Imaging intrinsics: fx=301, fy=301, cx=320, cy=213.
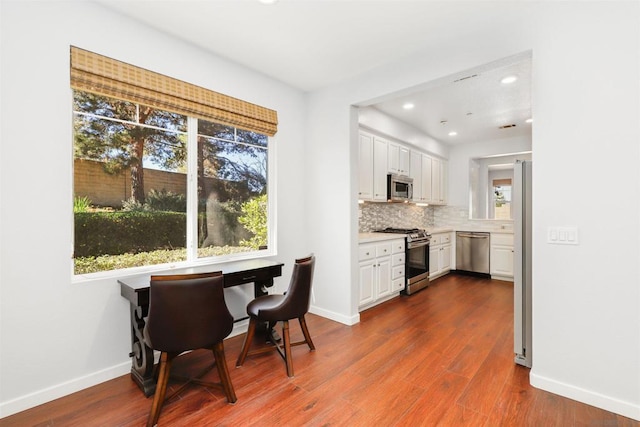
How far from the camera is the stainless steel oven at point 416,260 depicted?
4.52 metres

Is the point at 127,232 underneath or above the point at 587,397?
above

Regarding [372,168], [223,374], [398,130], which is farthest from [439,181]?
[223,374]

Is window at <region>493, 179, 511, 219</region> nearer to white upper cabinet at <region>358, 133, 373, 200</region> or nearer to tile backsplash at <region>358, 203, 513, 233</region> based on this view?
tile backsplash at <region>358, 203, 513, 233</region>

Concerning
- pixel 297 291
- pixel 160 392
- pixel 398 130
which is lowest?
pixel 160 392

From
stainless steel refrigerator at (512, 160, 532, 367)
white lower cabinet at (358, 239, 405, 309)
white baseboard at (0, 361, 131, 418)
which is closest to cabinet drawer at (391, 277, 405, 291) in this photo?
white lower cabinet at (358, 239, 405, 309)

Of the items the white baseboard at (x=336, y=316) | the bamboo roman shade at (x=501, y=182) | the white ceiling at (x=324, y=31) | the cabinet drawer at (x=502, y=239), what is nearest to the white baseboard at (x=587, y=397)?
the white baseboard at (x=336, y=316)

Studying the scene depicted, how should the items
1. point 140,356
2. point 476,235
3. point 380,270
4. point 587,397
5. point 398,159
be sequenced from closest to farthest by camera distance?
point 587,397
point 140,356
point 380,270
point 398,159
point 476,235

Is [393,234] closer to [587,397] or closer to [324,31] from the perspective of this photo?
[587,397]

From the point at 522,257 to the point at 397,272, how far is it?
6.40 feet

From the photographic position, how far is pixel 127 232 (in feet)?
8.14

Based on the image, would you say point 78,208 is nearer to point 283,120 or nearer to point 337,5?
point 283,120

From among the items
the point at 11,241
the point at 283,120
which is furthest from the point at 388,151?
the point at 11,241

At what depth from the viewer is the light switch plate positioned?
2.05 meters

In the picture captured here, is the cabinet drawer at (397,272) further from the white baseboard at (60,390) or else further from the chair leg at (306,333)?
the white baseboard at (60,390)
